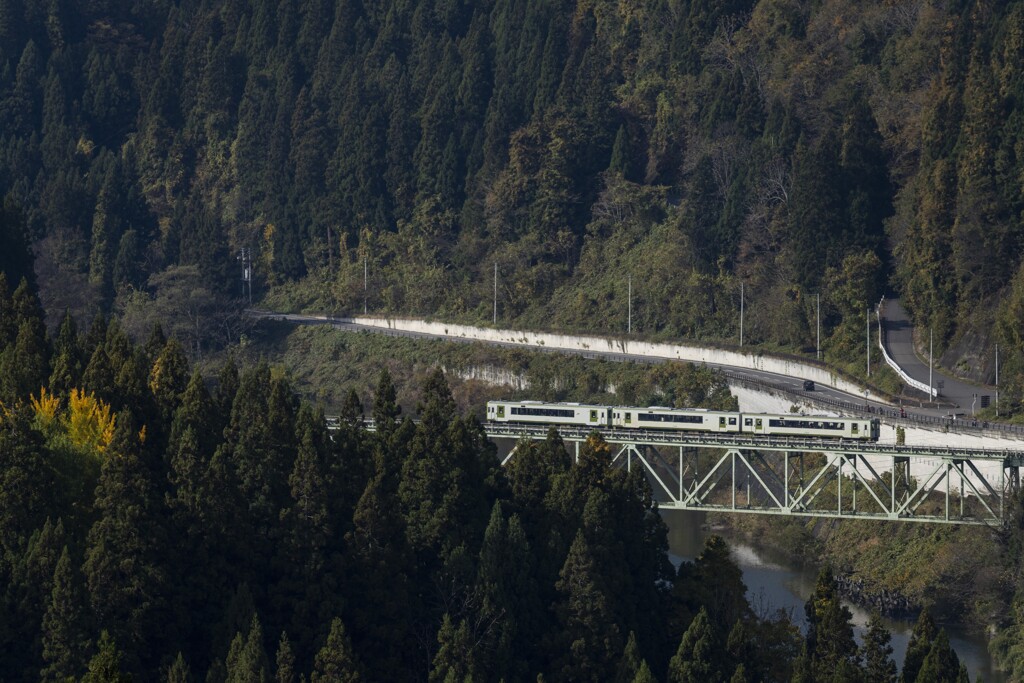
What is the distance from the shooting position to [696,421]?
Result: 79.4 meters

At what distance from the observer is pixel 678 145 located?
131000 millimetres

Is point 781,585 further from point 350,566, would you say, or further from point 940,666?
point 350,566

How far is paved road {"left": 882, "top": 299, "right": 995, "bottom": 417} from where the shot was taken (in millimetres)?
93000

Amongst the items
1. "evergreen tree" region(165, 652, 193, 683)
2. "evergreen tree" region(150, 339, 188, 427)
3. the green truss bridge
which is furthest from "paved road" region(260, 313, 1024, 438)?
"evergreen tree" region(165, 652, 193, 683)

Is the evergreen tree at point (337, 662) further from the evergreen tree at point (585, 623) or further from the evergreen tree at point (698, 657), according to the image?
the evergreen tree at point (698, 657)

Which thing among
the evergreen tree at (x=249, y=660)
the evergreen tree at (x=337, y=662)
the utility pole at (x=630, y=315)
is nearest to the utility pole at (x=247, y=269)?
the utility pole at (x=630, y=315)

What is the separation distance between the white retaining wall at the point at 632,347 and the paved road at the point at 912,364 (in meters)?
2.46

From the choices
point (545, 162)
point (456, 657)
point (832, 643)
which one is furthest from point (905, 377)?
point (456, 657)

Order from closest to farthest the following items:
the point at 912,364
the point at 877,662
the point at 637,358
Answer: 1. the point at 877,662
2. the point at 912,364
3. the point at 637,358

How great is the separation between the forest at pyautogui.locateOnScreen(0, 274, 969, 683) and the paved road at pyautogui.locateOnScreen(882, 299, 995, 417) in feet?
94.2

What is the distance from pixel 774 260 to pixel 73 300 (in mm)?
38765

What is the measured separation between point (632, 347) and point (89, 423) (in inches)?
2156

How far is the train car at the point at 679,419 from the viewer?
3123 inches

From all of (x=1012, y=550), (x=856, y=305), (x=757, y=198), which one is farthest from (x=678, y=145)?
(x=1012, y=550)
